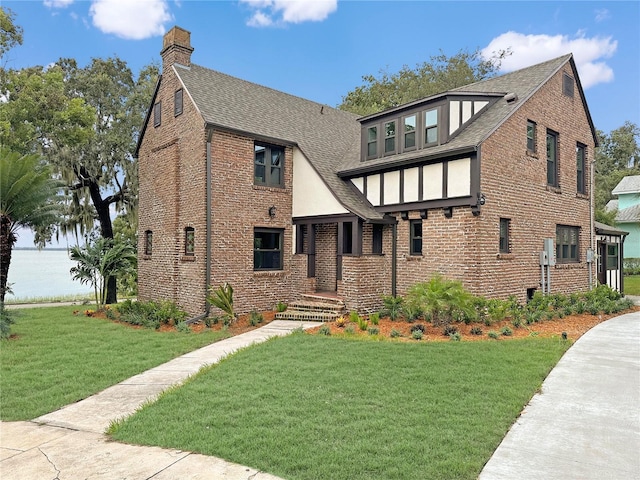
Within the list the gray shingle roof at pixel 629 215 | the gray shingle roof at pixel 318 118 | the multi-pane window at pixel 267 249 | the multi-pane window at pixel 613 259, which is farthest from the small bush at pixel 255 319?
the gray shingle roof at pixel 629 215

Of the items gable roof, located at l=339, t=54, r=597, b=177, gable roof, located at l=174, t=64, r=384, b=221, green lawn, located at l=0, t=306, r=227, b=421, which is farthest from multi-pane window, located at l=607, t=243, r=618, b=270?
green lawn, located at l=0, t=306, r=227, b=421

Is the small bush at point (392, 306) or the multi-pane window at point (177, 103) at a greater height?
the multi-pane window at point (177, 103)

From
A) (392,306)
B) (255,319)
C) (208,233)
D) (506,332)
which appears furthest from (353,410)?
(208,233)

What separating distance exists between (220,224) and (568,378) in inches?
375

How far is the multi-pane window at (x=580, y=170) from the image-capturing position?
1539cm

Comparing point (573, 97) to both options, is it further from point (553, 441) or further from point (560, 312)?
point (553, 441)

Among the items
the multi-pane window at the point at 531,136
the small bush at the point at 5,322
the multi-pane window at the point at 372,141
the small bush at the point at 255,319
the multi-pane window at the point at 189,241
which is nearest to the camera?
the small bush at the point at 5,322

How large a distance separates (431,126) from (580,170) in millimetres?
7248

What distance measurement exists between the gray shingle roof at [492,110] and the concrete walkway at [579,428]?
601 centimetres

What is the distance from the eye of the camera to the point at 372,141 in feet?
45.8

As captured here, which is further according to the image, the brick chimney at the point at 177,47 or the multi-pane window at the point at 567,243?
the multi-pane window at the point at 567,243

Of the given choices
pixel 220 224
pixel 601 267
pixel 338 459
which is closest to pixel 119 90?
pixel 220 224

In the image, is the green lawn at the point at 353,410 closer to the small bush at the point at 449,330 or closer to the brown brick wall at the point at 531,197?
the small bush at the point at 449,330

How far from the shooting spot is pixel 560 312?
11508 mm
